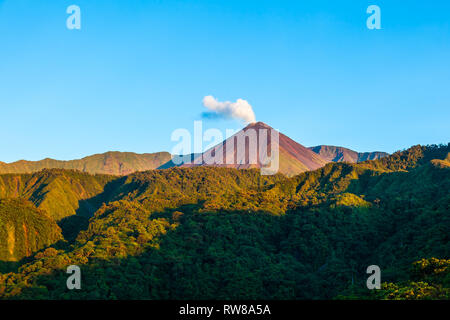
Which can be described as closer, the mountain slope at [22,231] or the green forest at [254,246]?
the green forest at [254,246]

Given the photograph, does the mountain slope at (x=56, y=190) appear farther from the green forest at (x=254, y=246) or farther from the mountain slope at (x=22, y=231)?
the mountain slope at (x=22, y=231)

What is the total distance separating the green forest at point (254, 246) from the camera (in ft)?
173

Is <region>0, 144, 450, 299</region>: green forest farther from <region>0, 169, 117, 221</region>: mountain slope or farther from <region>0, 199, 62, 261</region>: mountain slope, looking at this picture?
<region>0, 169, 117, 221</region>: mountain slope

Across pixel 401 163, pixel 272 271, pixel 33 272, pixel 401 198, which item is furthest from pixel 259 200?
pixel 401 163

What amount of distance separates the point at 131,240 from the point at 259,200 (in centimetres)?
3376

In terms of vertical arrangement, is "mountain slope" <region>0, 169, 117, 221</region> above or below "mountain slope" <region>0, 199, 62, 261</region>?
above

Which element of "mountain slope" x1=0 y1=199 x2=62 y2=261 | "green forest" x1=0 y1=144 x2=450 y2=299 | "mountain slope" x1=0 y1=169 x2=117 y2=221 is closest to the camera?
"green forest" x1=0 y1=144 x2=450 y2=299

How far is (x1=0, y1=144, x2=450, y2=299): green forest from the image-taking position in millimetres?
52753

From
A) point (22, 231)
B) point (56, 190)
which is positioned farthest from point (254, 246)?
point (56, 190)

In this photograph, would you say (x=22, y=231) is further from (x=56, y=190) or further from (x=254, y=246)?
(x=56, y=190)

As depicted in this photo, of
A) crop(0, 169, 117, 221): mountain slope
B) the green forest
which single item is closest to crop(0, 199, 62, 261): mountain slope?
the green forest

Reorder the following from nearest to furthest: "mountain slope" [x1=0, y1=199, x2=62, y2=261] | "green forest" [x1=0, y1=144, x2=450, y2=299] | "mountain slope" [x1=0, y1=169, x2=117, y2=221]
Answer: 1. "green forest" [x1=0, y1=144, x2=450, y2=299]
2. "mountain slope" [x1=0, y1=199, x2=62, y2=261]
3. "mountain slope" [x1=0, y1=169, x2=117, y2=221]

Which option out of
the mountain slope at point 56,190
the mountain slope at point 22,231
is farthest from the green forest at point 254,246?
the mountain slope at point 56,190

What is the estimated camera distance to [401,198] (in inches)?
3327
